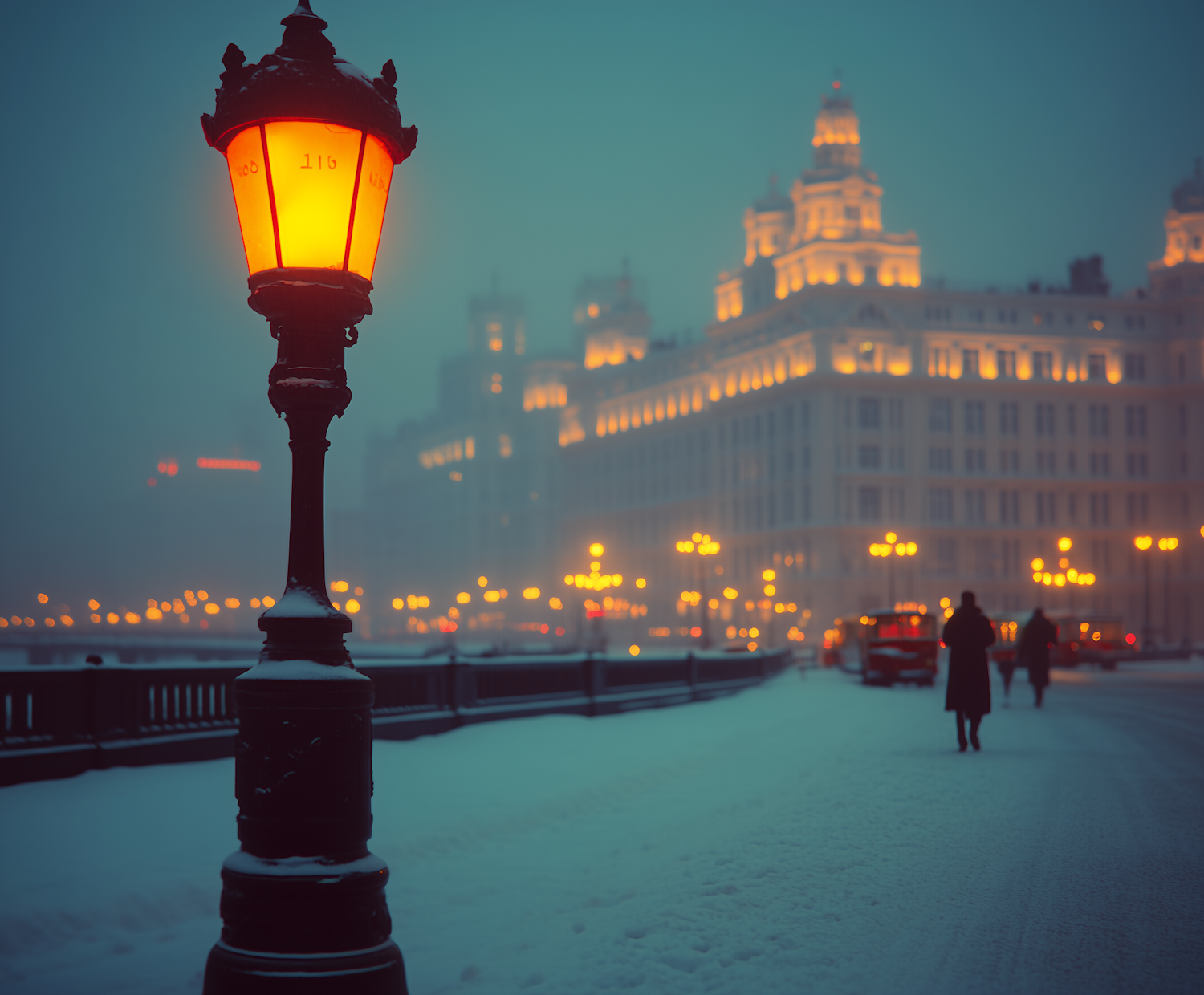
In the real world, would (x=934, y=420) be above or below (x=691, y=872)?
above

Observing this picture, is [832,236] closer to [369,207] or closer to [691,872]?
[691,872]

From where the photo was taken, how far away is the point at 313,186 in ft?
16.9

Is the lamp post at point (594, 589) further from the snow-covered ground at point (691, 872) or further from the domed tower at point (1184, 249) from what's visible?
the domed tower at point (1184, 249)

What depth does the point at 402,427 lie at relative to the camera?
18288cm

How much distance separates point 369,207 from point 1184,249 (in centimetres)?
11605

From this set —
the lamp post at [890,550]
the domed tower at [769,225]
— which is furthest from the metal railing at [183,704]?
the domed tower at [769,225]

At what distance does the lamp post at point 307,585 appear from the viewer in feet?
15.4

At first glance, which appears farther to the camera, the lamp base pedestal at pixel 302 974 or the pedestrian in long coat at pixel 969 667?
the pedestrian in long coat at pixel 969 667

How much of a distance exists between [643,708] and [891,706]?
6321mm

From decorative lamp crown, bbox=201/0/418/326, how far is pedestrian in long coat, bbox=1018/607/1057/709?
75.9 ft

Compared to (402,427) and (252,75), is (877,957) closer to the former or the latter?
(252,75)

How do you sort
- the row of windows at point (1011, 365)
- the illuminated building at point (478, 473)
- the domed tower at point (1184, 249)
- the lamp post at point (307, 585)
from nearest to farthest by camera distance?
1. the lamp post at point (307, 585)
2. the row of windows at point (1011, 365)
3. the domed tower at point (1184, 249)
4. the illuminated building at point (478, 473)

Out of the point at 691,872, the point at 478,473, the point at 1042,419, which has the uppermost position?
the point at 478,473

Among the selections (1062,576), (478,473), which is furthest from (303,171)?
(478,473)
